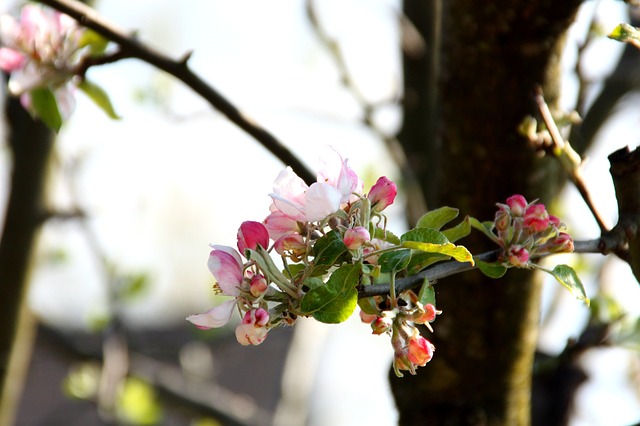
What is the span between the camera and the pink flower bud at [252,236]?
0.67 meters

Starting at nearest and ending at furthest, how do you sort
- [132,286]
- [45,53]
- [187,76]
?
[187,76]
[45,53]
[132,286]

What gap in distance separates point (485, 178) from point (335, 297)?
580 millimetres

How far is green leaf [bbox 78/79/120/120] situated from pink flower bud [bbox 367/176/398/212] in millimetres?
595

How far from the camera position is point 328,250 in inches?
25.6

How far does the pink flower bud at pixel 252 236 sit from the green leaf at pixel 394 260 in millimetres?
96

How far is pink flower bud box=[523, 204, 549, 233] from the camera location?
2.36ft

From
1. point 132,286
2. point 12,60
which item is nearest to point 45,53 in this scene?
point 12,60

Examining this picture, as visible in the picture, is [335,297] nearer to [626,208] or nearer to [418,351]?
[418,351]

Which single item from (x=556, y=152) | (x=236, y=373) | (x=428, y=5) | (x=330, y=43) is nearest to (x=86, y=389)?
(x=330, y=43)

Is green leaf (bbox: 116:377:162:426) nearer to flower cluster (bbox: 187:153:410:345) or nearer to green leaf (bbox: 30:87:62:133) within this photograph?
green leaf (bbox: 30:87:62:133)

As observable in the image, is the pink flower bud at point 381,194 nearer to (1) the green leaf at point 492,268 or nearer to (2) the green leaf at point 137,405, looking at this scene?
(1) the green leaf at point 492,268

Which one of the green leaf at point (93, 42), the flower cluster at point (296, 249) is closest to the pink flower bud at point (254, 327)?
the flower cluster at point (296, 249)

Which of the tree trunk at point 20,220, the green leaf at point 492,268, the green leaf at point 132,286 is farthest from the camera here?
the green leaf at point 132,286

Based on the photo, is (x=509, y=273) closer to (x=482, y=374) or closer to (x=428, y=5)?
(x=482, y=374)
